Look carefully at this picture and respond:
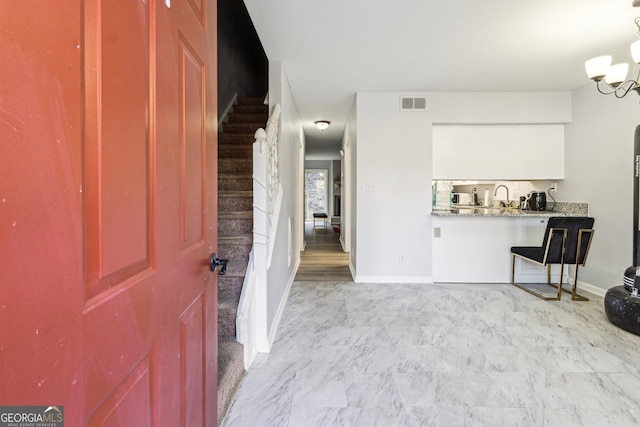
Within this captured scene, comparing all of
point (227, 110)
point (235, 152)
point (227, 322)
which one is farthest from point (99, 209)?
point (227, 110)

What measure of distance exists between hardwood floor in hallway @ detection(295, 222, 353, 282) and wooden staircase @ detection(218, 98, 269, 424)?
1.62 m

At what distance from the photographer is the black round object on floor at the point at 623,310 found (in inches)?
97.0

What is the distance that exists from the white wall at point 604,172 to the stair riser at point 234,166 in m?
3.92

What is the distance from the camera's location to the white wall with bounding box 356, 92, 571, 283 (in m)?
3.89

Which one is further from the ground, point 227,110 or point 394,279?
point 227,110

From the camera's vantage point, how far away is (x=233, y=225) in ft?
8.75

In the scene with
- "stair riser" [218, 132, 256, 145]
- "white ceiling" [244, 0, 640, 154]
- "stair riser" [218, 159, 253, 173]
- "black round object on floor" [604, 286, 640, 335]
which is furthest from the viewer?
"stair riser" [218, 132, 256, 145]

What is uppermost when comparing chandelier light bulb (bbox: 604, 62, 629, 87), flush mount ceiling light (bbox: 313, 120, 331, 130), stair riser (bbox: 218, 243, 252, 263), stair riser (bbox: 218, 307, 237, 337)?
flush mount ceiling light (bbox: 313, 120, 331, 130)

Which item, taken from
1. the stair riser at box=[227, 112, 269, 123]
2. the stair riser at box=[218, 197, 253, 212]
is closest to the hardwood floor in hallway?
the stair riser at box=[218, 197, 253, 212]

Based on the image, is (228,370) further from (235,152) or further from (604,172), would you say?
(604,172)

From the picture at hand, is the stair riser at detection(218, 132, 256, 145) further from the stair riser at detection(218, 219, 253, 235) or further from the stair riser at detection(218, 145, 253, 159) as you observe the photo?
the stair riser at detection(218, 219, 253, 235)

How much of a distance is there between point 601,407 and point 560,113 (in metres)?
3.60

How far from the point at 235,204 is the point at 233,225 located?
283 mm

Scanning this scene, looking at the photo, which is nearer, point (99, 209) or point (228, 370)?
point (99, 209)
